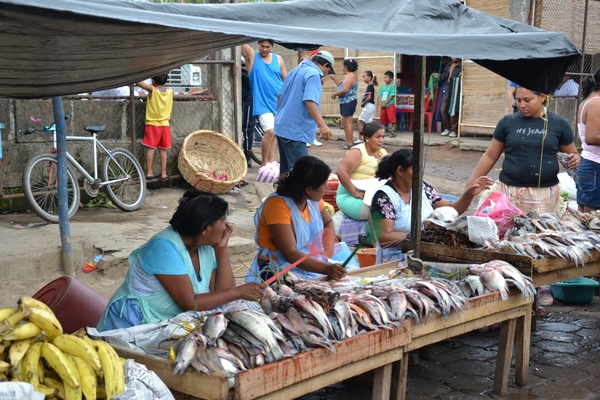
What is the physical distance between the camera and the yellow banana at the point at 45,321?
8.71 ft

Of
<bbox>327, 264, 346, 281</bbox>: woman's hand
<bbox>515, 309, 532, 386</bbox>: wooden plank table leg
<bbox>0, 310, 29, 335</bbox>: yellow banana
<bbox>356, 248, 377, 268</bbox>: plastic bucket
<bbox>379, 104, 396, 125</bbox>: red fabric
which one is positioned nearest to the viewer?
<bbox>0, 310, 29, 335</bbox>: yellow banana

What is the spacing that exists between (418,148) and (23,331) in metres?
2.62

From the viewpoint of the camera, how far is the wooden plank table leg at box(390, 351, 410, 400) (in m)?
3.56

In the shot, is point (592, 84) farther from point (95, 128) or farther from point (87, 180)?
point (87, 180)

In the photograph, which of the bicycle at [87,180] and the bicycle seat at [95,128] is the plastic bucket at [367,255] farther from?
the bicycle seat at [95,128]

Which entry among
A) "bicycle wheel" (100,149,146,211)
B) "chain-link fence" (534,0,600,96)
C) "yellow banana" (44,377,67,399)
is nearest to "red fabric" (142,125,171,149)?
"bicycle wheel" (100,149,146,211)

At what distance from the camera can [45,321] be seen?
267cm

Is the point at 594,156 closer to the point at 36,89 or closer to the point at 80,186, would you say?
the point at 36,89

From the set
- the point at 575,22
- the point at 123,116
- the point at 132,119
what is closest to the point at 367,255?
the point at 132,119

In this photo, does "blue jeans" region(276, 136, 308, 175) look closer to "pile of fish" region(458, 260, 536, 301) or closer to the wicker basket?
the wicker basket

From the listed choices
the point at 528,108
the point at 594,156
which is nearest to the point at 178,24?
the point at 528,108

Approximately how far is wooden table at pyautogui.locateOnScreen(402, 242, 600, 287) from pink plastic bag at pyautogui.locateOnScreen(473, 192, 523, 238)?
23.0 inches

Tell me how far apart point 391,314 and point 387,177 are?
217 centimetres

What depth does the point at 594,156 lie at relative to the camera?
19.5 feet
